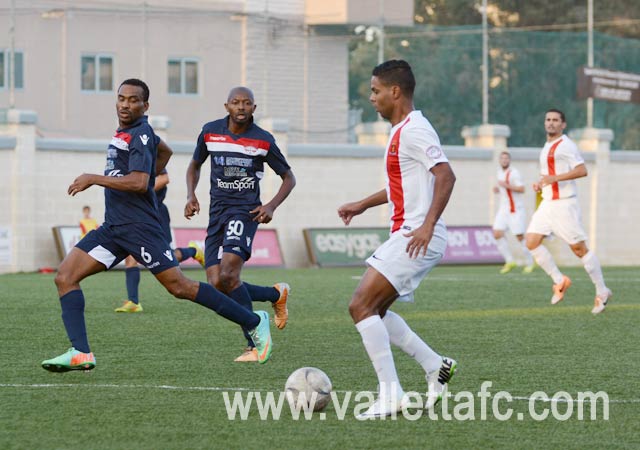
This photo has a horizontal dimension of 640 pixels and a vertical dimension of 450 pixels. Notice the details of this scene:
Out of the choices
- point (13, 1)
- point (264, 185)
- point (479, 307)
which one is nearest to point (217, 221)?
point (479, 307)

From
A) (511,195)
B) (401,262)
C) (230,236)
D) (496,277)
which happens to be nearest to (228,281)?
(230,236)

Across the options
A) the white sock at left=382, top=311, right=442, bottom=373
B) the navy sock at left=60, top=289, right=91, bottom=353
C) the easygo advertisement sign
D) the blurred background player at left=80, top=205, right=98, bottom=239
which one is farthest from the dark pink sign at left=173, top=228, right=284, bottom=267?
the white sock at left=382, top=311, right=442, bottom=373

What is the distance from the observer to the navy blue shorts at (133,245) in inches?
349

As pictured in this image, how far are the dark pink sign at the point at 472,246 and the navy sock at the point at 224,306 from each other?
20.4 m

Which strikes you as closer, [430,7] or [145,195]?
[145,195]

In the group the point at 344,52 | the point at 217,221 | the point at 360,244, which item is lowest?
the point at 360,244

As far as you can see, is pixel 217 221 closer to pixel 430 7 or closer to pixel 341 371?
pixel 341 371

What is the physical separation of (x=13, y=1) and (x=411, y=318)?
19385 millimetres

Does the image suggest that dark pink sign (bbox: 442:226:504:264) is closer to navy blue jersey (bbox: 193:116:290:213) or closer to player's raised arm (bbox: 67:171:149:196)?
navy blue jersey (bbox: 193:116:290:213)

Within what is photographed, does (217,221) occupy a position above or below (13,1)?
below

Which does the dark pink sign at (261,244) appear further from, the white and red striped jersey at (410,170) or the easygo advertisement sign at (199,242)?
the white and red striped jersey at (410,170)

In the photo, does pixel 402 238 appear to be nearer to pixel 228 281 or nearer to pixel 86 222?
pixel 228 281

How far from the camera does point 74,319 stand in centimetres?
884

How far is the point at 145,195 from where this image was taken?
29.5 feet
